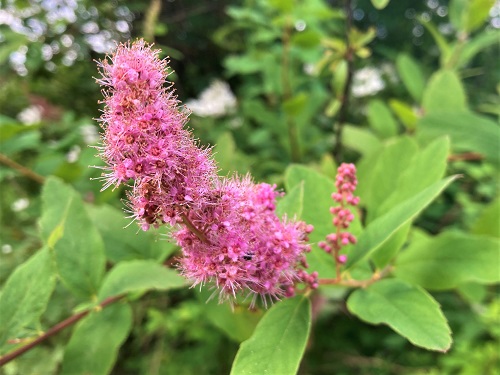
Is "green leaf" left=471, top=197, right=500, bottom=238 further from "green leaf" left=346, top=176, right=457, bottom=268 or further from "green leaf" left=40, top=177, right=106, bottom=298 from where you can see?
"green leaf" left=40, top=177, right=106, bottom=298

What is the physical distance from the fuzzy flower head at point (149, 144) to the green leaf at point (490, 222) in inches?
33.3

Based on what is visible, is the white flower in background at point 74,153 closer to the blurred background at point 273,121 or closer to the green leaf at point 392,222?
the blurred background at point 273,121

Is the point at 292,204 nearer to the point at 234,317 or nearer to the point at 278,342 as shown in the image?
the point at 278,342

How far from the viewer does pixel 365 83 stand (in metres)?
2.19

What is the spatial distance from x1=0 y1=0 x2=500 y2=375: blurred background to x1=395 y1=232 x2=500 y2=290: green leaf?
36 cm

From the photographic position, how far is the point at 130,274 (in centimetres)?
90

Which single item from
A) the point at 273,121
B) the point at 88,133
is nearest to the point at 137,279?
the point at 273,121

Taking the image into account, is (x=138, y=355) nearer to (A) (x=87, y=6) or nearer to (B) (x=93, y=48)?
(B) (x=93, y=48)

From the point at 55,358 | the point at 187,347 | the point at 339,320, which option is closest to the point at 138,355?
the point at 187,347

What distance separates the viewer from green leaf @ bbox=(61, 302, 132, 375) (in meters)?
0.90

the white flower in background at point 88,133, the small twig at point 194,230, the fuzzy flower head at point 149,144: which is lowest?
the white flower in background at point 88,133

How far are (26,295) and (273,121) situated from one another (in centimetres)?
122

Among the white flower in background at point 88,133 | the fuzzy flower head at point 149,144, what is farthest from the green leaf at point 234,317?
the white flower in background at point 88,133

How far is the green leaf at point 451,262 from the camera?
858 mm
